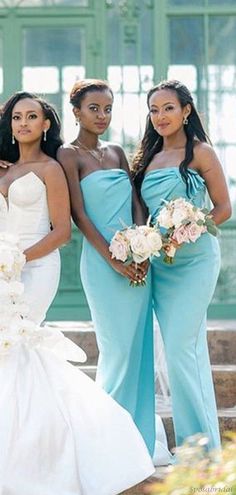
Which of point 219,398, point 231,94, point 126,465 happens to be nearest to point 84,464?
point 126,465

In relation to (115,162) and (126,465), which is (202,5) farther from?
(126,465)

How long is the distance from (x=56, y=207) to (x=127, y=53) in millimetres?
4102

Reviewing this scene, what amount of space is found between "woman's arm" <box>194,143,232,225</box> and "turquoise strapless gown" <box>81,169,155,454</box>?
1.24 feet

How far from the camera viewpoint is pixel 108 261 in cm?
519

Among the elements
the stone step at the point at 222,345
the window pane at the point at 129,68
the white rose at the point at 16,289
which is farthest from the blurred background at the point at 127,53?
the white rose at the point at 16,289

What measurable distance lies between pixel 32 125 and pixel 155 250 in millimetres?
821

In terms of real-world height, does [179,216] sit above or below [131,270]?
above

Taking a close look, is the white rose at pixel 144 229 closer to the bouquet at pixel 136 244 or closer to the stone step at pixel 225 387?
the bouquet at pixel 136 244

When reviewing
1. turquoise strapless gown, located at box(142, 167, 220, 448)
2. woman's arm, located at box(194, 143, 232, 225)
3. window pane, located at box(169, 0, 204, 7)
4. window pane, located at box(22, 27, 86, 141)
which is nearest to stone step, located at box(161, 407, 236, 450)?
turquoise strapless gown, located at box(142, 167, 220, 448)

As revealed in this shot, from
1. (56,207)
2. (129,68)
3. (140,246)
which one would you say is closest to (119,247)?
(140,246)

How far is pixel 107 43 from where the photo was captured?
8.97m

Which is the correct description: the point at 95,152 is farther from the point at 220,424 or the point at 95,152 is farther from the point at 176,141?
the point at 220,424

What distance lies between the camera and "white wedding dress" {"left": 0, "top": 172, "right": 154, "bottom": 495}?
15.0 feet

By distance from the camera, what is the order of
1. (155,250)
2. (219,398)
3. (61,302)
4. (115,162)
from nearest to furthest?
1. (155,250)
2. (115,162)
3. (219,398)
4. (61,302)
